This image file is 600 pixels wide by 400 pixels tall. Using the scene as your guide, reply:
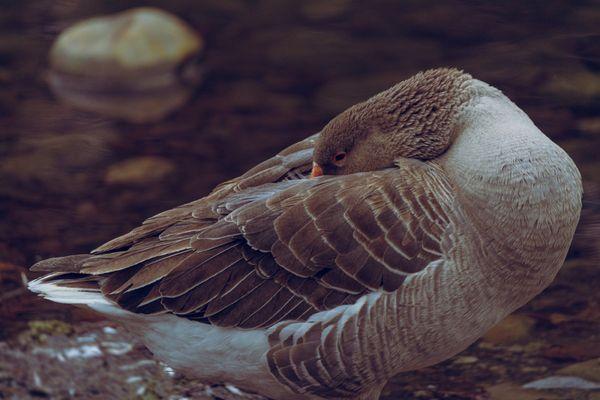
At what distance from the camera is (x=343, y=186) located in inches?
162

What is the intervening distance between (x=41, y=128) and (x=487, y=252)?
16.5ft

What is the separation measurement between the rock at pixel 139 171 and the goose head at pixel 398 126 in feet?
10.0

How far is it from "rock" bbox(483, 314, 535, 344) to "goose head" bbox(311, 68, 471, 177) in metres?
1.54

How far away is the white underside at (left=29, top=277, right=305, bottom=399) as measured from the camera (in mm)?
4164

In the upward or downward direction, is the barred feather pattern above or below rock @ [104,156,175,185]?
above

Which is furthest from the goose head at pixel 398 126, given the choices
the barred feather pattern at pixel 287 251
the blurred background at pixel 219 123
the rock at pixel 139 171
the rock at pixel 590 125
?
the rock at pixel 590 125

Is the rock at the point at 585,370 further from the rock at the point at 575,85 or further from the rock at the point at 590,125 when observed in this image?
the rock at the point at 575,85

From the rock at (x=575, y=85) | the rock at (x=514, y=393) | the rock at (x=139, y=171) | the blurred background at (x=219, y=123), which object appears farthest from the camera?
the rock at (x=575, y=85)

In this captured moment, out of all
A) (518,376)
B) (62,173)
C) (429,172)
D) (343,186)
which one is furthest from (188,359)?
(62,173)

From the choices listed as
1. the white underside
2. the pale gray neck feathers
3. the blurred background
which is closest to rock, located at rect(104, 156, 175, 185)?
the blurred background

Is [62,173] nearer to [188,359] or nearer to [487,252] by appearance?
[188,359]

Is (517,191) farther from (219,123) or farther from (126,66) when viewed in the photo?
(126,66)

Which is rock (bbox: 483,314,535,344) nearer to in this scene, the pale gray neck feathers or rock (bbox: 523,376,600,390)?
rock (bbox: 523,376,600,390)

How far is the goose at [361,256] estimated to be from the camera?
157 inches
